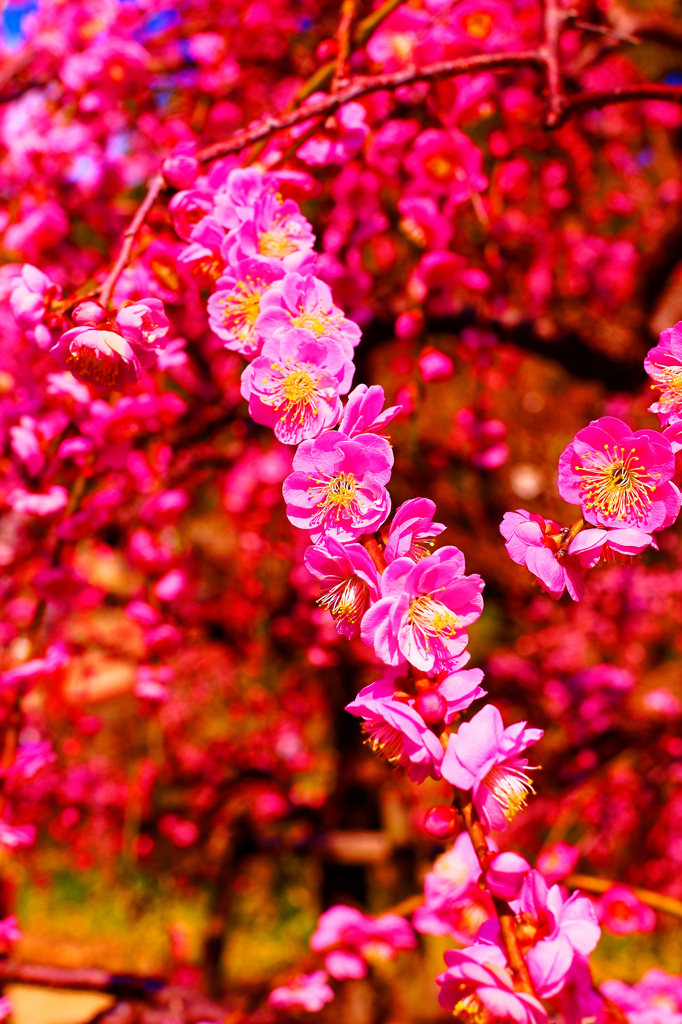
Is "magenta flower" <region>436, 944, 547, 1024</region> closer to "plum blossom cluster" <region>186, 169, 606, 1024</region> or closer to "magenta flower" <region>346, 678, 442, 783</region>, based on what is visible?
"plum blossom cluster" <region>186, 169, 606, 1024</region>

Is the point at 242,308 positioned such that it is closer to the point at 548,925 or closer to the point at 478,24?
the point at 548,925

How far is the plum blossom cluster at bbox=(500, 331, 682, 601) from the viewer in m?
0.67

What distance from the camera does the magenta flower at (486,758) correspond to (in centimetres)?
60

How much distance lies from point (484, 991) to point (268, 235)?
0.80 m

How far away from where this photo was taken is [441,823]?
0.65 metres

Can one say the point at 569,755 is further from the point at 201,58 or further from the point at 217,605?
the point at 201,58

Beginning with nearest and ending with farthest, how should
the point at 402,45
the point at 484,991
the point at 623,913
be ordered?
the point at 484,991 < the point at 623,913 < the point at 402,45

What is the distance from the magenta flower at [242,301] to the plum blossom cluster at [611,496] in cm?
37

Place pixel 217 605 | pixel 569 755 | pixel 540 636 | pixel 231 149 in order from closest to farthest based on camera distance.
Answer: pixel 231 149, pixel 569 755, pixel 217 605, pixel 540 636

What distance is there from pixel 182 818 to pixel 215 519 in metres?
2.52

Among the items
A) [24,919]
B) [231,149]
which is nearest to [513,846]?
[231,149]

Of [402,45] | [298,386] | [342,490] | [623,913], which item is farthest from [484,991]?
[402,45]

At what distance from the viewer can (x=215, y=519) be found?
5.34 m

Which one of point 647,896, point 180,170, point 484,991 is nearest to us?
point 484,991
